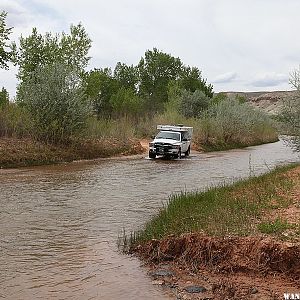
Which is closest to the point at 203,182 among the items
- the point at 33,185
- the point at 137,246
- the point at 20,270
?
the point at 33,185

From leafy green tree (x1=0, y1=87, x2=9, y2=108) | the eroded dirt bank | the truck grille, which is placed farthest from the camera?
leafy green tree (x1=0, y1=87, x2=9, y2=108)

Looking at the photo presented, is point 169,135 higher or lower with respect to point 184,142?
higher

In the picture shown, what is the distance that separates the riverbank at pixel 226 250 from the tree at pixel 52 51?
31.5 metres

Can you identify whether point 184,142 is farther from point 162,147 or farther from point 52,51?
Result: point 52,51

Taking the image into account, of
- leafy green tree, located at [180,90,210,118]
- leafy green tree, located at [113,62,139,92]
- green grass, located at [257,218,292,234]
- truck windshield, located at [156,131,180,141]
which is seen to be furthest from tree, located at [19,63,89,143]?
leafy green tree, located at [113,62,139,92]

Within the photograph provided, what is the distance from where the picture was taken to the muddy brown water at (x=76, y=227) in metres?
7.20

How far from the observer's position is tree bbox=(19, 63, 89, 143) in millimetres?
28250

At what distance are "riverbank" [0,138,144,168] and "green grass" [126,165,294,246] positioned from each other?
14491 millimetres

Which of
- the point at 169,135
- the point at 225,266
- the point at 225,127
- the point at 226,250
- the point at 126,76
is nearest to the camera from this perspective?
the point at 225,266

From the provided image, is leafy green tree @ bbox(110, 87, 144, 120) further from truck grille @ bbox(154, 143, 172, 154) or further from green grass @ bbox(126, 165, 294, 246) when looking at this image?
green grass @ bbox(126, 165, 294, 246)

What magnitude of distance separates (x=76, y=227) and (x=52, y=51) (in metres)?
32.3

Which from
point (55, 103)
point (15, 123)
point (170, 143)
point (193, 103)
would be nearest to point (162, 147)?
point (170, 143)

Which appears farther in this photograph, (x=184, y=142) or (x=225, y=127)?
(x=225, y=127)

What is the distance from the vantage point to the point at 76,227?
10961 millimetres
